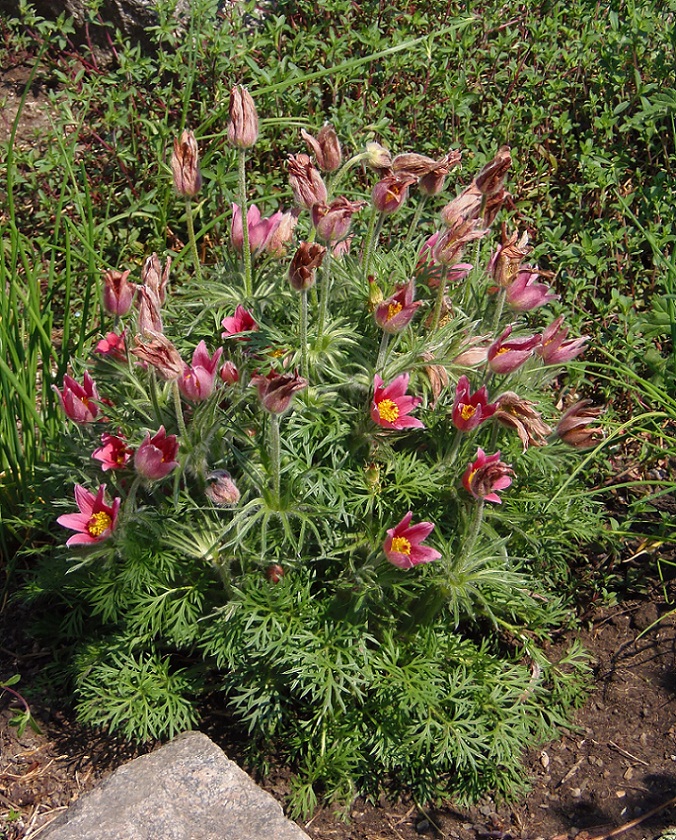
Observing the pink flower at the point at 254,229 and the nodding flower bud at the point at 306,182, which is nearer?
the nodding flower bud at the point at 306,182

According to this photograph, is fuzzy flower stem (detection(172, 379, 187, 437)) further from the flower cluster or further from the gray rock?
the gray rock

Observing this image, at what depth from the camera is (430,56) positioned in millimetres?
3705

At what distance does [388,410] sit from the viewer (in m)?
2.21

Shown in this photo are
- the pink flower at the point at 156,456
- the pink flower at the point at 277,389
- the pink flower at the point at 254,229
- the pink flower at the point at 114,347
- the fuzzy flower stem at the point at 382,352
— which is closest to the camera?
the pink flower at the point at 277,389

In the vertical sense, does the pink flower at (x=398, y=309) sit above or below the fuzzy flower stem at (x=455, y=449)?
above

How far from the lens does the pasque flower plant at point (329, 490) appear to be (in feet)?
7.23

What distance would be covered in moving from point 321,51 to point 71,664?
2.77 meters

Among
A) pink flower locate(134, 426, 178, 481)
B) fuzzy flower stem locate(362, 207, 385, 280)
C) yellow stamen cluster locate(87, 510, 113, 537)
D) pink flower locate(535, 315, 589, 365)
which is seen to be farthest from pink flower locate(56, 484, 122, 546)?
pink flower locate(535, 315, 589, 365)

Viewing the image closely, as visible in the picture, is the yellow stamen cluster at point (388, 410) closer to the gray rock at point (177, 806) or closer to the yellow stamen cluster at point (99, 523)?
the yellow stamen cluster at point (99, 523)

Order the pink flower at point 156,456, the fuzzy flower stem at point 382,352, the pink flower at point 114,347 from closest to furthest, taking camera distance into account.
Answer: the pink flower at point 156,456
the fuzzy flower stem at point 382,352
the pink flower at point 114,347

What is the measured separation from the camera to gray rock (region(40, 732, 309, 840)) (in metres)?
2.08

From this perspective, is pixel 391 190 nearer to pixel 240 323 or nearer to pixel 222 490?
pixel 240 323

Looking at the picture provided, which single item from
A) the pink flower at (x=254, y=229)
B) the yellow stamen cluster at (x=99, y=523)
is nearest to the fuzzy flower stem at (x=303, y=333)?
the pink flower at (x=254, y=229)

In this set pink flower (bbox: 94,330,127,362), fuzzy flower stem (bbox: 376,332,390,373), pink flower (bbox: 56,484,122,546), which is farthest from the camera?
pink flower (bbox: 94,330,127,362)
